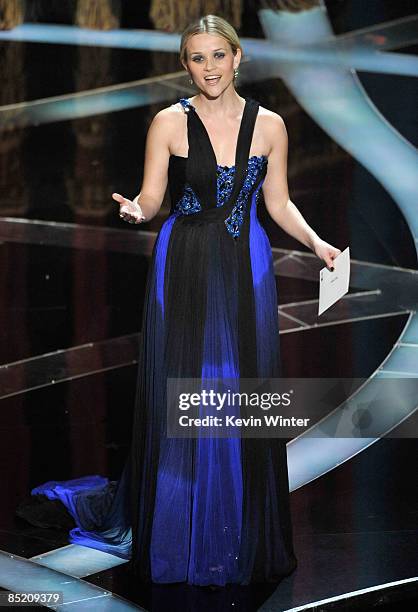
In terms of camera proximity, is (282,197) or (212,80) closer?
(212,80)

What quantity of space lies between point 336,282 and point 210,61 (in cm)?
73

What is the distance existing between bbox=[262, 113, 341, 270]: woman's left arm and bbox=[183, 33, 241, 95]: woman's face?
0.20 meters

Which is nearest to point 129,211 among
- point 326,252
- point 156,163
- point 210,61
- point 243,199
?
point 156,163

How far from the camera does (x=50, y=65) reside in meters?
10.3

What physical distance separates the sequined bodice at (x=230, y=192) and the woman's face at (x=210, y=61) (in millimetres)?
114

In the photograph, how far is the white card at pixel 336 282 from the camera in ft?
12.3

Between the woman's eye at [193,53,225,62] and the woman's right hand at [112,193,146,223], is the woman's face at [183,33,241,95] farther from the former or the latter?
the woman's right hand at [112,193,146,223]

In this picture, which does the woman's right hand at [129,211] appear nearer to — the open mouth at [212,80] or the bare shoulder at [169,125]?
the bare shoulder at [169,125]

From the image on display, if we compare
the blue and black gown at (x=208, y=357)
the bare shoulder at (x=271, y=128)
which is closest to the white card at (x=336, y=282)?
the blue and black gown at (x=208, y=357)

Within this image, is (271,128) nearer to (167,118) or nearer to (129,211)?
(167,118)

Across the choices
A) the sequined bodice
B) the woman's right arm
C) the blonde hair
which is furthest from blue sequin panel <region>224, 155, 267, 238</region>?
the blonde hair

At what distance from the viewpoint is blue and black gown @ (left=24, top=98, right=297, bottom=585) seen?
3938 mm

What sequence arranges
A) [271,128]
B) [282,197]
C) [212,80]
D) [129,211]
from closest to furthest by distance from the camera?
[129,211], [212,80], [271,128], [282,197]

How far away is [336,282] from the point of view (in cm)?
380
